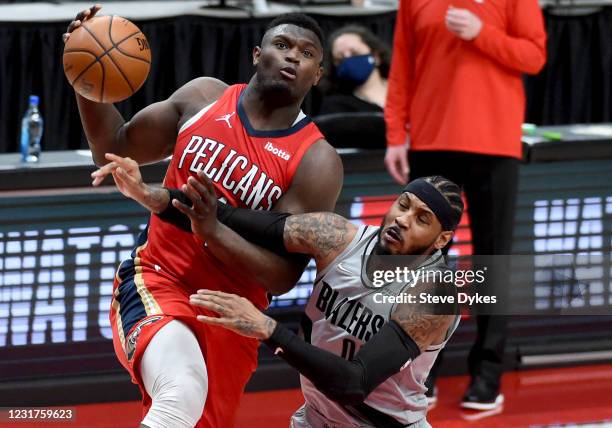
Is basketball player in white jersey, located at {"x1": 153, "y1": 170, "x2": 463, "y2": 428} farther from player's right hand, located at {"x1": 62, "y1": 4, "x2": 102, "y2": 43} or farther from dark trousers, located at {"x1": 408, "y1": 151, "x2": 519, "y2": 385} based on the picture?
dark trousers, located at {"x1": 408, "y1": 151, "x2": 519, "y2": 385}

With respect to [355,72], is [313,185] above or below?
above

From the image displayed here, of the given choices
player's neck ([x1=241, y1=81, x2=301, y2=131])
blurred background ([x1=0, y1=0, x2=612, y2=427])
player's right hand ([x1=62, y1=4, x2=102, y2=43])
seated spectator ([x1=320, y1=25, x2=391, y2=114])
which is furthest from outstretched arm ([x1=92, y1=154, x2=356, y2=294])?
seated spectator ([x1=320, y1=25, x2=391, y2=114])

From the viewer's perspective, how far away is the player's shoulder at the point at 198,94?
4.05m

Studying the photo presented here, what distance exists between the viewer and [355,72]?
646 centimetres

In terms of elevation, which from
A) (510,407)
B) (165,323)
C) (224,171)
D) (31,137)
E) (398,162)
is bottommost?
(510,407)

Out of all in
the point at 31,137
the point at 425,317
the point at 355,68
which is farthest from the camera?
the point at 355,68

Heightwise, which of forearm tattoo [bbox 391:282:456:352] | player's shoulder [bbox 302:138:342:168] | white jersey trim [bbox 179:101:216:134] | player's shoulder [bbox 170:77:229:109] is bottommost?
forearm tattoo [bbox 391:282:456:352]

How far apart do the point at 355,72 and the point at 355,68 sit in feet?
0.09

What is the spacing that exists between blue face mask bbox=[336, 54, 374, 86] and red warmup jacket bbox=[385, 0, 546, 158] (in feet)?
4.04

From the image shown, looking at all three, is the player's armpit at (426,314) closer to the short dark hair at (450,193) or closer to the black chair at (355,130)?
the short dark hair at (450,193)

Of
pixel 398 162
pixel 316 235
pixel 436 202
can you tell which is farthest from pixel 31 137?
pixel 436 202

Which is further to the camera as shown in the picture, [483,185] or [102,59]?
[483,185]

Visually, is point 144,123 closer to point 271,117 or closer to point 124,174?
point 271,117

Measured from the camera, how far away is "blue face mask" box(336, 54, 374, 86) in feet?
21.1
